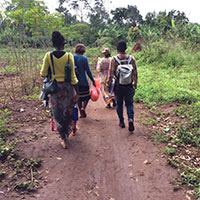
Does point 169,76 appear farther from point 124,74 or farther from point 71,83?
point 71,83

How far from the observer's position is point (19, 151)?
356 cm

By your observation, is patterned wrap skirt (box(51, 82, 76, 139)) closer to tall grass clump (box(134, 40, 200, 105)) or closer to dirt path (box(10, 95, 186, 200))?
dirt path (box(10, 95, 186, 200))

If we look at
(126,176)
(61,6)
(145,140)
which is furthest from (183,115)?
(61,6)

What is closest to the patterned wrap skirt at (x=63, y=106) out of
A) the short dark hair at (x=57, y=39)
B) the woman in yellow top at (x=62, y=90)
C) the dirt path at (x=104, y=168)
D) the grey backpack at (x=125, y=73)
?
the woman in yellow top at (x=62, y=90)

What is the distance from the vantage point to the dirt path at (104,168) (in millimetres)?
2736

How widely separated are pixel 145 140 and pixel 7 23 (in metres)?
5.06

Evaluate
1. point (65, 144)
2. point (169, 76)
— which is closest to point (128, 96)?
point (65, 144)

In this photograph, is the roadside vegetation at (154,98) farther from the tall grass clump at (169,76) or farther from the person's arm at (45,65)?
the person's arm at (45,65)

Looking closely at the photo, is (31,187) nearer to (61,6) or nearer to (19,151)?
(19,151)

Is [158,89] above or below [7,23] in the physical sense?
below

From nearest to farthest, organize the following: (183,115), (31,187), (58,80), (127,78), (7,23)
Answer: (31,187), (58,80), (127,78), (183,115), (7,23)

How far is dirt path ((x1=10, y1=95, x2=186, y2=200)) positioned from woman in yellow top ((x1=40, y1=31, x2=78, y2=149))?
42cm

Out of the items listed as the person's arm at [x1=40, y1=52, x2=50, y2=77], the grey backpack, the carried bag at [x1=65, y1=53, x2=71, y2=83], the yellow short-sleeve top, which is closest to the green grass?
the grey backpack

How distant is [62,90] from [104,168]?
1487 mm
